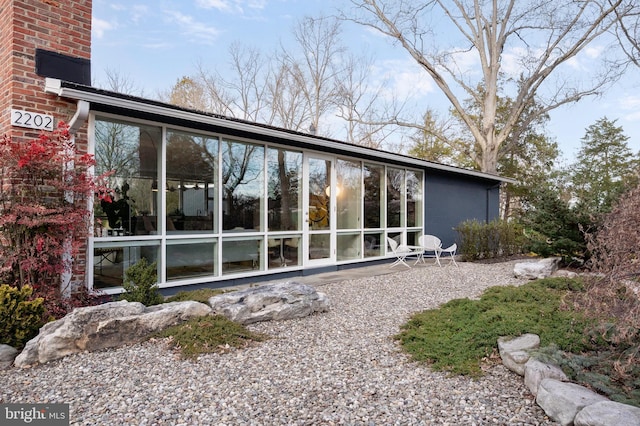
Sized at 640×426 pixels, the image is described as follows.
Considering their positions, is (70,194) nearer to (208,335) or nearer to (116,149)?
(116,149)

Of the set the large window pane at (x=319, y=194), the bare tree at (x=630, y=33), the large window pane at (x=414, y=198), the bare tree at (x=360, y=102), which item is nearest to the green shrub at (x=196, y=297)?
the large window pane at (x=319, y=194)

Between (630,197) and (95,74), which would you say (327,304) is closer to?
(630,197)

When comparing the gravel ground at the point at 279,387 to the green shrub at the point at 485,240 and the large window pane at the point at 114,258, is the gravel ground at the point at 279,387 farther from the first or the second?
the green shrub at the point at 485,240

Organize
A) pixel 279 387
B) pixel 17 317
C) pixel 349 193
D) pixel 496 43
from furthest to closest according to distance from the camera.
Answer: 1. pixel 496 43
2. pixel 349 193
3. pixel 17 317
4. pixel 279 387

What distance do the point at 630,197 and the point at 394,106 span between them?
62.9 feet

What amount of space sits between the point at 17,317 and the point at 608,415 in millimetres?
4099

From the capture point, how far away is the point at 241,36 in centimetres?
1917

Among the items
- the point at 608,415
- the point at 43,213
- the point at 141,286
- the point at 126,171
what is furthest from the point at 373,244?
the point at 608,415

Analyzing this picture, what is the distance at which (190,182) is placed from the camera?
5.30 meters

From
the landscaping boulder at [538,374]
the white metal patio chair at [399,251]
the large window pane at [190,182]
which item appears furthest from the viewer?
the white metal patio chair at [399,251]

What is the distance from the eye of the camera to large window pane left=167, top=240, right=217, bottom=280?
5.14m

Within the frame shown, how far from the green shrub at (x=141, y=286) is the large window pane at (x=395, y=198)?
5.80m

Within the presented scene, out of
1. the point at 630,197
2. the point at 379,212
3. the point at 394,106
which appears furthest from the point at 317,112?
the point at 630,197

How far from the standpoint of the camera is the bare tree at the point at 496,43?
637 inches
